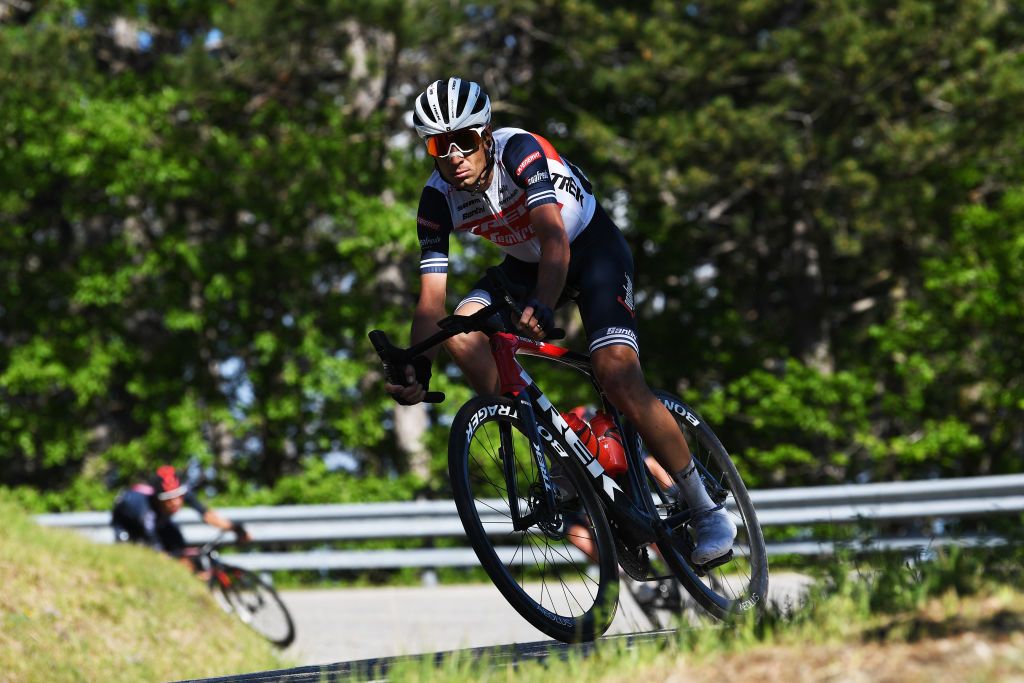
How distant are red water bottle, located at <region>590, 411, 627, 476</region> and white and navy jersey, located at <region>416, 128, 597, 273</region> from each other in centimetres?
75

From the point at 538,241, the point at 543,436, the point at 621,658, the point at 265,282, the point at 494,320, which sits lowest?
the point at 621,658

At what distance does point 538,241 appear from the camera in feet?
17.8

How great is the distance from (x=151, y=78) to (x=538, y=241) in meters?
19.2

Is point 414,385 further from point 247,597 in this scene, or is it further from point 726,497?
point 247,597

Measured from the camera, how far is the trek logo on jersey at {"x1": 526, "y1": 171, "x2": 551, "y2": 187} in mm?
5262

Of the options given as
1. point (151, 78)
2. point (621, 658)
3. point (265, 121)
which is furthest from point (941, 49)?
point (621, 658)

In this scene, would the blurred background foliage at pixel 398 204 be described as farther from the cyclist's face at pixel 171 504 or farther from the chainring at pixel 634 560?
the chainring at pixel 634 560

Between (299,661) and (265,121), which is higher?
(265,121)

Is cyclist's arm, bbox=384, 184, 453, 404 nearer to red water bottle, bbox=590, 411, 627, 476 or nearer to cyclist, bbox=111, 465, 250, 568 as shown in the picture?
red water bottle, bbox=590, 411, 627, 476

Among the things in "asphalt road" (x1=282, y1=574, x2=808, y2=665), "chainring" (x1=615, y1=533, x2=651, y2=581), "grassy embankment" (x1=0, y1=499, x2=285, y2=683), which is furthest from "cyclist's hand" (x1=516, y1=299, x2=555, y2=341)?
"asphalt road" (x1=282, y1=574, x2=808, y2=665)

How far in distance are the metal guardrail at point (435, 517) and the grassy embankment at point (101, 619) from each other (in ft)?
15.3

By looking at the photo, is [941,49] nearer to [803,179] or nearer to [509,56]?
[803,179]

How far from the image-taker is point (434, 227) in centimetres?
554

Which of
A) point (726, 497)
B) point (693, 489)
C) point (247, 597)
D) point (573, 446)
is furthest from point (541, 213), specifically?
point (247, 597)
